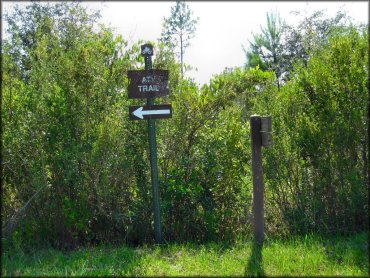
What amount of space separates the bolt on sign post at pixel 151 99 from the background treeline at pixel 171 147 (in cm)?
33

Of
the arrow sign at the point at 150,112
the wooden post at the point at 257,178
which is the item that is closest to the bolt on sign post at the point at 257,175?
the wooden post at the point at 257,178

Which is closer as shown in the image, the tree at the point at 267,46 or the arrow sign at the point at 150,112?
the arrow sign at the point at 150,112

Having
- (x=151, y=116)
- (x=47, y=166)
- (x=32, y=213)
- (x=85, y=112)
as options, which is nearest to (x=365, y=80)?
(x=151, y=116)

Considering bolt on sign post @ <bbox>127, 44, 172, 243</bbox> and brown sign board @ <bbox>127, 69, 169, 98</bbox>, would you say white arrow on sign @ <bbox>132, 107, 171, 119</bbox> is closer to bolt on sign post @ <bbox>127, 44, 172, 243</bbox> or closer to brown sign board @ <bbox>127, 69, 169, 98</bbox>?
bolt on sign post @ <bbox>127, 44, 172, 243</bbox>

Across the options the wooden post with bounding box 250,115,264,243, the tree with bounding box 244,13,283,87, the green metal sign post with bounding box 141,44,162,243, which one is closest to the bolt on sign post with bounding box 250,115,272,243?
the wooden post with bounding box 250,115,264,243

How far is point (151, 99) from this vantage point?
6.38m

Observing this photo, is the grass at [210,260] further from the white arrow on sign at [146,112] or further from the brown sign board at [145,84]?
the brown sign board at [145,84]

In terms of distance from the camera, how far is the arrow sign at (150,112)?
20.5 feet

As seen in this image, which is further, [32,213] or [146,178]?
[146,178]

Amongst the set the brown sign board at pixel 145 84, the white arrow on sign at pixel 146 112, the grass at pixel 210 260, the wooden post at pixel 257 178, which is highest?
the brown sign board at pixel 145 84

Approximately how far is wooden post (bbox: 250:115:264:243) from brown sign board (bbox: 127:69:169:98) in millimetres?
1300

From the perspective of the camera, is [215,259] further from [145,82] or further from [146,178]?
[145,82]

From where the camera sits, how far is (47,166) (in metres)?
6.26

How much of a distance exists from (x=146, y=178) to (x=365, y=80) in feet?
10.5
